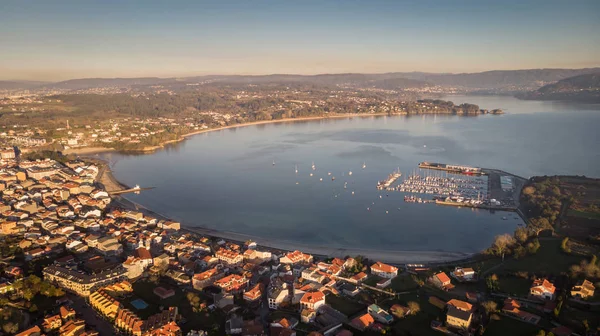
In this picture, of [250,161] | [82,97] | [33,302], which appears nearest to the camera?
[33,302]

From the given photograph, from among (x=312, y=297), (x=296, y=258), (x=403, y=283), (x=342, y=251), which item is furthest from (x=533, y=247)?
(x=312, y=297)

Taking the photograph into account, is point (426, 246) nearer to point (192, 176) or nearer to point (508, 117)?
point (192, 176)

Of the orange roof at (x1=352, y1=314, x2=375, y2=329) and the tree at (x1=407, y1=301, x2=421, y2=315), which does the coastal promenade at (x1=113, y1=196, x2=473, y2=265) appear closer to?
the tree at (x1=407, y1=301, x2=421, y2=315)

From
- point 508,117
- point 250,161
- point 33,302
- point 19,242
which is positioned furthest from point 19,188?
point 508,117

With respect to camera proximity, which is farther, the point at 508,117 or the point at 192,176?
the point at 508,117

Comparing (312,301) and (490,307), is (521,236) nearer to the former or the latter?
(490,307)

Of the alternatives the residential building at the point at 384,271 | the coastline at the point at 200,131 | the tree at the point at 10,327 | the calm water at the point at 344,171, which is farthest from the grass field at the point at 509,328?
the coastline at the point at 200,131

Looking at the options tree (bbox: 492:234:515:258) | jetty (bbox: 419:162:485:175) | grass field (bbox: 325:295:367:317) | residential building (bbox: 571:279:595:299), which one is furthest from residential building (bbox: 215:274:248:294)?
jetty (bbox: 419:162:485:175)
